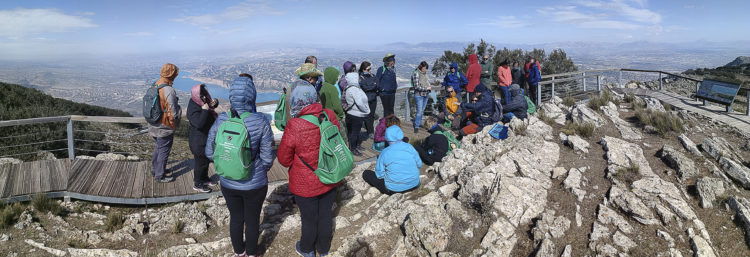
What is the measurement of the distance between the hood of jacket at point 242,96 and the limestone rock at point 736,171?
5.70 metres

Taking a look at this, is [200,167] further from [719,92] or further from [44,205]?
[719,92]

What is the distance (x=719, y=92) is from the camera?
32.8 ft

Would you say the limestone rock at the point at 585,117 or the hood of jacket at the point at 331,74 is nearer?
the hood of jacket at the point at 331,74

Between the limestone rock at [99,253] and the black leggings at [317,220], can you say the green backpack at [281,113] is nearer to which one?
the black leggings at [317,220]

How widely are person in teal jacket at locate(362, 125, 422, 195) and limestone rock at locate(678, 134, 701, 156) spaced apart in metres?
4.02

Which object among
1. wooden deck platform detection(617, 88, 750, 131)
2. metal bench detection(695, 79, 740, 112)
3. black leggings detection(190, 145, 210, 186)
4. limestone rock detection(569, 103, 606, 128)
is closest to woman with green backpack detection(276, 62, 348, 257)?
black leggings detection(190, 145, 210, 186)

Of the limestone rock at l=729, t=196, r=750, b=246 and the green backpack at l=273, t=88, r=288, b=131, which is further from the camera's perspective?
the green backpack at l=273, t=88, r=288, b=131

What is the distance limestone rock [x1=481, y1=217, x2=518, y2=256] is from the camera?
3.57m

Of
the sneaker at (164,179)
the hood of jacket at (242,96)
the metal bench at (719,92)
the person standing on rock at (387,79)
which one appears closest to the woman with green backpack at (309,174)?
the hood of jacket at (242,96)

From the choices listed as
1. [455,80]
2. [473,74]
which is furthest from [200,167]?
[473,74]

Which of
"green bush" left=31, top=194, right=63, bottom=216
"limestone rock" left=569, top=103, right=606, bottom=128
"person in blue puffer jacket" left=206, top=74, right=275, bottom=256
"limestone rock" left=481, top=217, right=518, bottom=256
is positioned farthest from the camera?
"limestone rock" left=569, top=103, right=606, bottom=128

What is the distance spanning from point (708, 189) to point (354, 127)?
477cm

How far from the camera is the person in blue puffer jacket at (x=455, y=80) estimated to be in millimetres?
9094

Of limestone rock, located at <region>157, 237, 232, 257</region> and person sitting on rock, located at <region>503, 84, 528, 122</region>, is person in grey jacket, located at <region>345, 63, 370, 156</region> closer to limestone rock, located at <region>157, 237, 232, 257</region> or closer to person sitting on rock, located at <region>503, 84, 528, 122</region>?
limestone rock, located at <region>157, 237, 232, 257</region>
